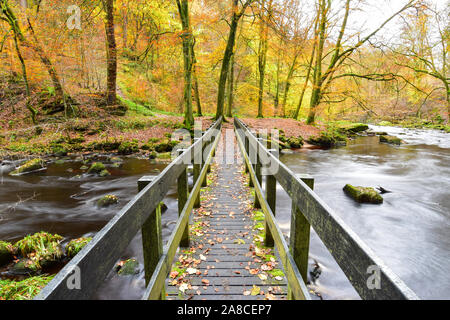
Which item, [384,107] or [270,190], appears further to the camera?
[384,107]

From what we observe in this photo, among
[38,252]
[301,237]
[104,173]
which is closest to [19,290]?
[38,252]

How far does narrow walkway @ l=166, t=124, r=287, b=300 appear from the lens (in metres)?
2.97

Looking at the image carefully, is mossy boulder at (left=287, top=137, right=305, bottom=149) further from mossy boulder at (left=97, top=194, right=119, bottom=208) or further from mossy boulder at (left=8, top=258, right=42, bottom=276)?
mossy boulder at (left=8, top=258, right=42, bottom=276)

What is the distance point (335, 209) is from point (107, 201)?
25.8 ft

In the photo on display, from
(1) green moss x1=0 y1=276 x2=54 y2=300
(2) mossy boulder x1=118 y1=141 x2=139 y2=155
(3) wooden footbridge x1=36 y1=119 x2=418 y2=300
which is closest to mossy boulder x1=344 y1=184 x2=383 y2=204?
(3) wooden footbridge x1=36 y1=119 x2=418 y2=300

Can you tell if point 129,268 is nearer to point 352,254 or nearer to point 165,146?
point 352,254

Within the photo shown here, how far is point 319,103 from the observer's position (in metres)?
20.3

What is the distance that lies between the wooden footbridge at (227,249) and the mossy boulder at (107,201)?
4061 millimetres

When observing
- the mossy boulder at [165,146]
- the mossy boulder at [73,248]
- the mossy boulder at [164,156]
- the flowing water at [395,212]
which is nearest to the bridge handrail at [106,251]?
the mossy boulder at [73,248]

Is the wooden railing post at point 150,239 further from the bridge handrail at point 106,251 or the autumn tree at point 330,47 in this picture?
the autumn tree at point 330,47

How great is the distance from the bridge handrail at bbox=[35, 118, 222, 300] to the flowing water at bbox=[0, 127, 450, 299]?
3.11 m
